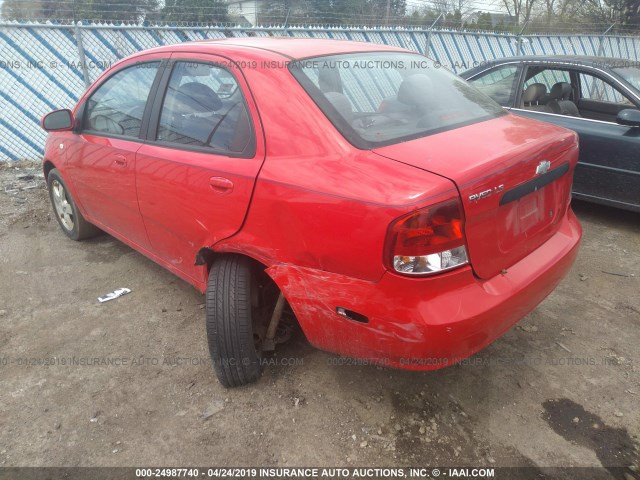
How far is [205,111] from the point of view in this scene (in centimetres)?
261

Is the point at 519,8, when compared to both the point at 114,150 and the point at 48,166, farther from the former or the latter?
the point at 114,150

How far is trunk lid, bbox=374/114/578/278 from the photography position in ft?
6.30

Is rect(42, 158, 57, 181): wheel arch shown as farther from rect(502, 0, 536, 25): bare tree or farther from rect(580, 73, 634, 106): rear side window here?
rect(502, 0, 536, 25): bare tree

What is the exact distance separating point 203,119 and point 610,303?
2917 mm

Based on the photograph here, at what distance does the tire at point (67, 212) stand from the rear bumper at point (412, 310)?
275cm

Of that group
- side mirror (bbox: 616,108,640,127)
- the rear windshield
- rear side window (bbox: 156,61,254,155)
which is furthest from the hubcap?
side mirror (bbox: 616,108,640,127)

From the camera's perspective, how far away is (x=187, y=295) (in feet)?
11.5

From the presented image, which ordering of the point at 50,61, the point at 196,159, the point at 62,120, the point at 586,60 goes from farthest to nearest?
the point at 50,61, the point at 586,60, the point at 62,120, the point at 196,159

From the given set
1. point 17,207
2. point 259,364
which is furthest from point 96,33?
point 259,364

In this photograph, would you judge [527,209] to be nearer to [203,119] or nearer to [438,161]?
[438,161]

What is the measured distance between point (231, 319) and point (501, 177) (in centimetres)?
139

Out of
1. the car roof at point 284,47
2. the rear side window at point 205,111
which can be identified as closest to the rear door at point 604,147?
the car roof at point 284,47

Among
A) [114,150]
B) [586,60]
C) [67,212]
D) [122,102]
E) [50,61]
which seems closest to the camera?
[114,150]

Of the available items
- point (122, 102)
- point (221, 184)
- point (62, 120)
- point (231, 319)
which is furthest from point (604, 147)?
point (62, 120)
